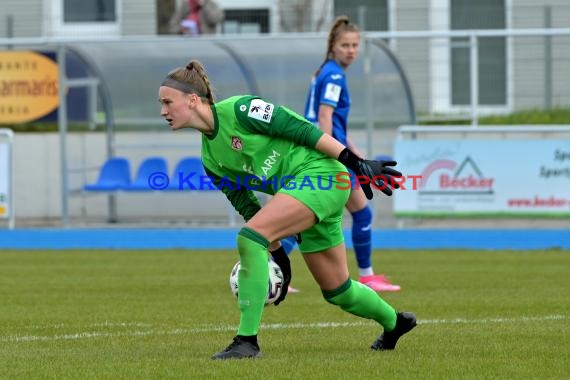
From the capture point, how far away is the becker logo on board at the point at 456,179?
57.0 ft

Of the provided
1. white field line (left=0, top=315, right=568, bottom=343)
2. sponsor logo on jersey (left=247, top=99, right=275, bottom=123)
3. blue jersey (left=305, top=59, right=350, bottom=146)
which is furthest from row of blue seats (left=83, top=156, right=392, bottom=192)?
sponsor logo on jersey (left=247, top=99, right=275, bottom=123)

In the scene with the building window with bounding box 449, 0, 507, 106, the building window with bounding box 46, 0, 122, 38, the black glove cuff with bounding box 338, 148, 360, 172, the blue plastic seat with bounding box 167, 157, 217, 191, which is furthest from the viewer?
the building window with bounding box 46, 0, 122, 38

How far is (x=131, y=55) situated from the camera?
19.7m

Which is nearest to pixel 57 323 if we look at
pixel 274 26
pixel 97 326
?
pixel 97 326

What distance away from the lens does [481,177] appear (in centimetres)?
1739

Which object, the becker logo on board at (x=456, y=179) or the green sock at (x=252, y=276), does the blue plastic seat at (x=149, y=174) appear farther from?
the green sock at (x=252, y=276)

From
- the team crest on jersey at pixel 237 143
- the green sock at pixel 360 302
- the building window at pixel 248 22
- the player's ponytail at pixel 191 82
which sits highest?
the building window at pixel 248 22

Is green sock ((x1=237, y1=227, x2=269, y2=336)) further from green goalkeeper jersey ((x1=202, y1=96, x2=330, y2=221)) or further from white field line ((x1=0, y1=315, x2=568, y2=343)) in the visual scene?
white field line ((x1=0, y1=315, x2=568, y2=343))

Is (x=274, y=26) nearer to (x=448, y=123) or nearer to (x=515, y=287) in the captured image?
(x=448, y=123)

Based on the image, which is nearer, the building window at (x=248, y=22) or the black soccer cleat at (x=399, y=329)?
the black soccer cleat at (x=399, y=329)

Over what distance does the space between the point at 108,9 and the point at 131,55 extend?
265 inches

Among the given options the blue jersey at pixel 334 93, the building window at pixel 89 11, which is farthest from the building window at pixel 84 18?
the blue jersey at pixel 334 93

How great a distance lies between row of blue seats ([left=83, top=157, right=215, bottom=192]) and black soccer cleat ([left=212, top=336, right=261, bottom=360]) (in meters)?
11.7

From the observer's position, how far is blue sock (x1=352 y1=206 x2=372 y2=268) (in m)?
11.3
